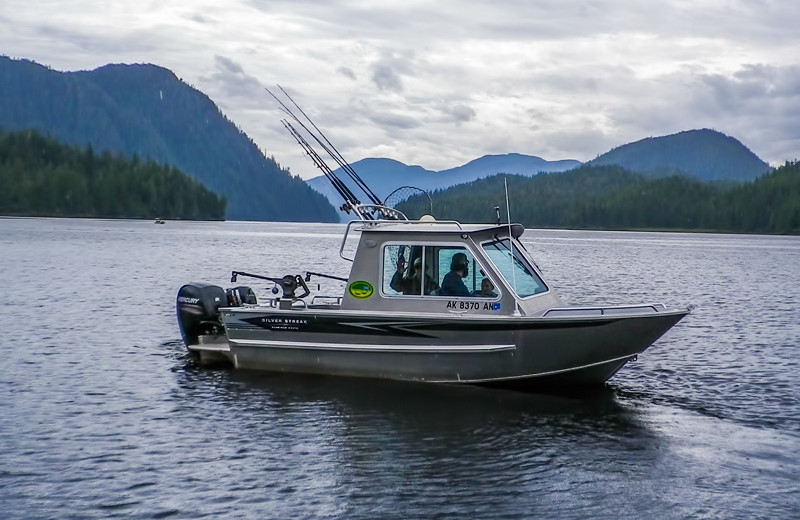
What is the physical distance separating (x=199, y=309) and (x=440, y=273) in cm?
519

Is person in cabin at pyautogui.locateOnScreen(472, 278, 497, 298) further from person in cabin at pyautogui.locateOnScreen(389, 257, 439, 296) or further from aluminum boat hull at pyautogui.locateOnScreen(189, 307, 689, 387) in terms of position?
person in cabin at pyautogui.locateOnScreen(389, 257, 439, 296)

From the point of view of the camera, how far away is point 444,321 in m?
15.3

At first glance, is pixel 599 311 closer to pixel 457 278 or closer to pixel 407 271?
pixel 457 278

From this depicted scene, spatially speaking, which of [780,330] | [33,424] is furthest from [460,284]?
[780,330]

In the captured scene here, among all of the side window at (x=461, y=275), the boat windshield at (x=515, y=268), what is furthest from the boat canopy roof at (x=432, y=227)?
the side window at (x=461, y=275)

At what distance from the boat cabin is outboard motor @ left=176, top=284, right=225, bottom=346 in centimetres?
324

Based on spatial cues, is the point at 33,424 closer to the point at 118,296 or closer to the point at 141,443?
the point at 141,443

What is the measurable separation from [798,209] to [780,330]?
577 ft

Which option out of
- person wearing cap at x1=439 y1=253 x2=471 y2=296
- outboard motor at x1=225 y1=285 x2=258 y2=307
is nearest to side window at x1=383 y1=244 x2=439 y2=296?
person wearing cap at x1=439 y1=253 x2=471 y2=296

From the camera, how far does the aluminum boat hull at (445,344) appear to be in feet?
49.5

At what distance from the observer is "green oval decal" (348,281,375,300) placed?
16000mm

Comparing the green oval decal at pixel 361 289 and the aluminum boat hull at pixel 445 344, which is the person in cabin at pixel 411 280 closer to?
the green oval decal at pixel 361 289

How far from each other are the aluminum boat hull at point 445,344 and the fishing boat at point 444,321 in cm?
2

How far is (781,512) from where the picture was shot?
10445 millimetres
